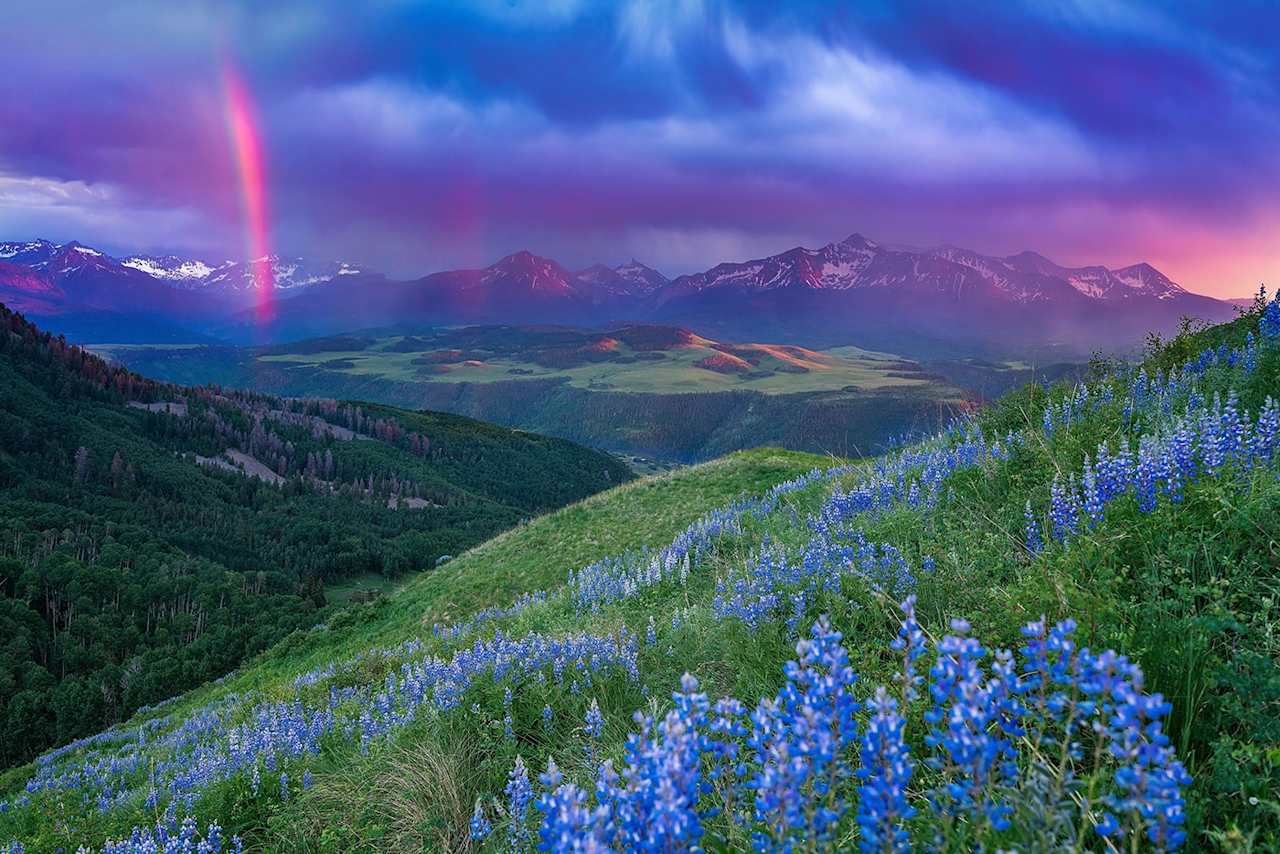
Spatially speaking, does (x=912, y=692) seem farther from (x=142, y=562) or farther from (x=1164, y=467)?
(x=142, y=562)

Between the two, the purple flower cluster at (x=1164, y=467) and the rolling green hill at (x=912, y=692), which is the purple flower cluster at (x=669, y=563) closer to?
the rolling green hill at (x=912, y=692)

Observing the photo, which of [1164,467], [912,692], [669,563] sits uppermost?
[1164,467]

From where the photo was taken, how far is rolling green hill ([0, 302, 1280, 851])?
2.48 meters

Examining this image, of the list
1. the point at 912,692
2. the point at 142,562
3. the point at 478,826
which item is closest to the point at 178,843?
the point at 478,826

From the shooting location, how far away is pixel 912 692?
3004mm

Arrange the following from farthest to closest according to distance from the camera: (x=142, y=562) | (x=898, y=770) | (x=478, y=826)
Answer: (x=142, y=562), (x=478, y=826), (x=898, y=770)

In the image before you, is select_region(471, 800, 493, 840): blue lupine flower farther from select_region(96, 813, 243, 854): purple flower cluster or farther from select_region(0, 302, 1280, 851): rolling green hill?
select_region(96, 813, 243, 854): purple flower cluster

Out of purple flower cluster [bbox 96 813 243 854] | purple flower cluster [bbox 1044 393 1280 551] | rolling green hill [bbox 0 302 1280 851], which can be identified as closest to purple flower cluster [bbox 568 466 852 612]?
rolling green hill [bbox 0 302 1280 851]

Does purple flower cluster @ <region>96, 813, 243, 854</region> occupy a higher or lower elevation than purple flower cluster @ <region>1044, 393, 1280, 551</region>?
lower

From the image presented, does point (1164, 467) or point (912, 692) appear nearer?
point (912, 692)

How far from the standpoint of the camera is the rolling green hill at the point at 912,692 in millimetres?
2477

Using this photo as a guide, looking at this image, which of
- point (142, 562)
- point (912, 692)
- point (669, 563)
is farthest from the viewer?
point (142, 562)

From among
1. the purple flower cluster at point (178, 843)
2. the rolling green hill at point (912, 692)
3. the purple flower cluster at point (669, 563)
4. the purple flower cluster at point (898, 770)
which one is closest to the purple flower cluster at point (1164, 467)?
the rolling green hill at point (912, 692)

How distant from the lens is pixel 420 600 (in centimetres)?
2855
